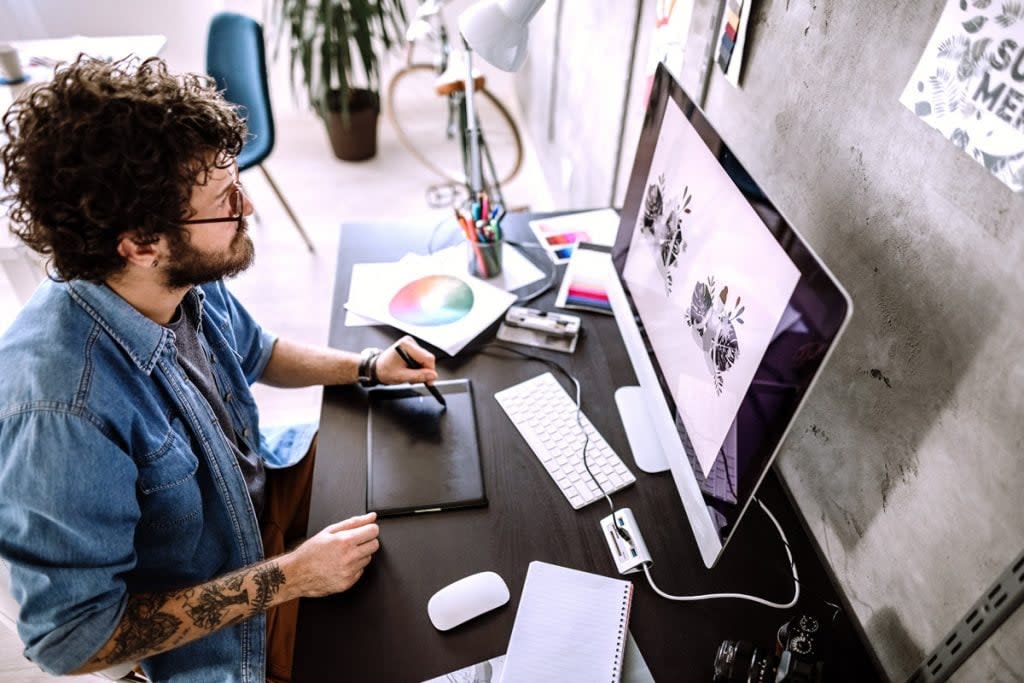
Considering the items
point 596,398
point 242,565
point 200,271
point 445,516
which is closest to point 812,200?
point 596,398

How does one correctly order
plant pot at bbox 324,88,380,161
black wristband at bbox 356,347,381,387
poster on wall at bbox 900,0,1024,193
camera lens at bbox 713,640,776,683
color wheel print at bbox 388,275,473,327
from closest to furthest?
poster on wall at bbox 900,0,1024,193 < camera lens at bbox 713,640,776,683 < black wristband at bbox 356,347,381,387 < color wheel print at bbox 388,275,473,327 < plant pot at bbox 324,88,380,161

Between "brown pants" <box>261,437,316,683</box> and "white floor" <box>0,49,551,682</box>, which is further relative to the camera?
"white floor" <box>0,49,551,682</box>

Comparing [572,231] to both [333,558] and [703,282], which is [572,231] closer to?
[703,282]

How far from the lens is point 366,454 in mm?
1033

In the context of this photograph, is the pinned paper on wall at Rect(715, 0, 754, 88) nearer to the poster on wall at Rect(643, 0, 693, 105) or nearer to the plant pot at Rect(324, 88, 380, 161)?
the poster on wall at Rect(643, 0, 693, 105)

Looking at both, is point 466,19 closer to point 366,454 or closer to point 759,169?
point 759,169

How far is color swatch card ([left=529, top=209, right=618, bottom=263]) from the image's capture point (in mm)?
1477

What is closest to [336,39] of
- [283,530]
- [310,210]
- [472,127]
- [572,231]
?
[310,210]

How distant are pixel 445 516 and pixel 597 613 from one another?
271 millimetres

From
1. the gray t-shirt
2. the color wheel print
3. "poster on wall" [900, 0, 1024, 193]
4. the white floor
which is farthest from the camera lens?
the white floor

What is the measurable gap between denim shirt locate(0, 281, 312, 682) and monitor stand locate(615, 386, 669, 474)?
0.67 metres

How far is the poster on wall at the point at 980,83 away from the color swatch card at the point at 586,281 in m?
0.66

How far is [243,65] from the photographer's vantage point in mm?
2365

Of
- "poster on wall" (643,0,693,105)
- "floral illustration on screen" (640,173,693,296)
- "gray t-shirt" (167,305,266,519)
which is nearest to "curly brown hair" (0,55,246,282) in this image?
"gray t-shirt" (167,305,266,519)
